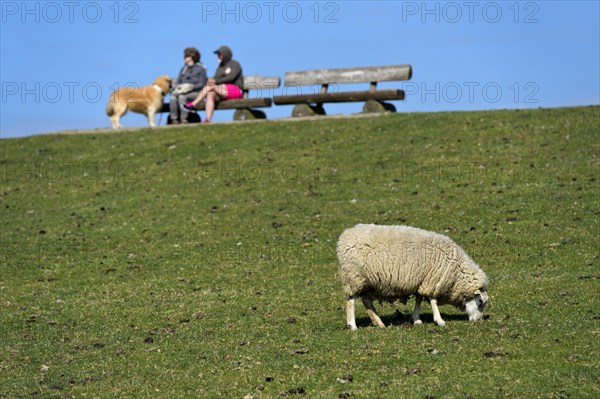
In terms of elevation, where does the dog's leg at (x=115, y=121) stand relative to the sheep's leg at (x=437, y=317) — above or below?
above

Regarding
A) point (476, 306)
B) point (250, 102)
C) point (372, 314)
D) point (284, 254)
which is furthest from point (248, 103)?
point (476, 306)

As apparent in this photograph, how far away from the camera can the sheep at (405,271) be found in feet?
47.4

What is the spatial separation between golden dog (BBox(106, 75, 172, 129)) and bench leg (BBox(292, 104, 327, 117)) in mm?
5501

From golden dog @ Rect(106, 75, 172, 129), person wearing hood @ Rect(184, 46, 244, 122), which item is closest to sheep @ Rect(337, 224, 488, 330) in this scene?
person wearing hood @ Rect(184, 46, 244, 122)

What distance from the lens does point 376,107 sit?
37.0 metres

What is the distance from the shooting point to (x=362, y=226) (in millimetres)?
14906

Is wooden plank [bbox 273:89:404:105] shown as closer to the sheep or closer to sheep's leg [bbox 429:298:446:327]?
the sheep

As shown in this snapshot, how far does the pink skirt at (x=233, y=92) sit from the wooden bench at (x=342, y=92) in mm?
1455

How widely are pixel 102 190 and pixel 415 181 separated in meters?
10.1

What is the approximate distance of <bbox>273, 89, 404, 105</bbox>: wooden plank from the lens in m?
36.6

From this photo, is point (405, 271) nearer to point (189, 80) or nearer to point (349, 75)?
point (349, 75)

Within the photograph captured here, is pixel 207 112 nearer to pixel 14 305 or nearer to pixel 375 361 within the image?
pixel 14 305

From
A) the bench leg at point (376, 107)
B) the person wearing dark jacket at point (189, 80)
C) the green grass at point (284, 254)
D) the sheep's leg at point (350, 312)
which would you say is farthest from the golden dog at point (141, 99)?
the sheep's leg at point (350, 312)

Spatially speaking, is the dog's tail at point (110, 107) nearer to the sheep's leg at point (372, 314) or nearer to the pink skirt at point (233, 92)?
the pink skirt at point (233, 92)
